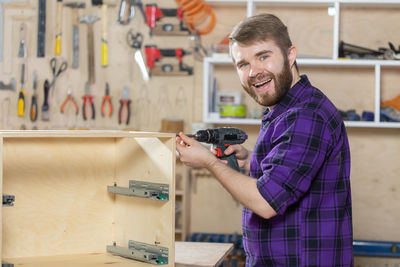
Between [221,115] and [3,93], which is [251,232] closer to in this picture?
[221,115]

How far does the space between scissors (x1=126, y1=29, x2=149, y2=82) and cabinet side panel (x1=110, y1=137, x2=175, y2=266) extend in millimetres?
1946

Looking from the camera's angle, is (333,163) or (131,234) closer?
(333,163)

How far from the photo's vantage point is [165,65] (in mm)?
4125

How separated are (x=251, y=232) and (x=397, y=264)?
2.41 metres

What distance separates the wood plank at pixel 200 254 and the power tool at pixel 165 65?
1777 millimetres

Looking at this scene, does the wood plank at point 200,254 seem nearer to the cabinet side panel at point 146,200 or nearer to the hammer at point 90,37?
the cabinet side panel at point 146,200

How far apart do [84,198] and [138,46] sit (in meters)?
2.10

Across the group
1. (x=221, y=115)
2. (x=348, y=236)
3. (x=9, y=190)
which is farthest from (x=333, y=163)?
(x=221, y=115)

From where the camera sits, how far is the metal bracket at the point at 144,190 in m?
1.98

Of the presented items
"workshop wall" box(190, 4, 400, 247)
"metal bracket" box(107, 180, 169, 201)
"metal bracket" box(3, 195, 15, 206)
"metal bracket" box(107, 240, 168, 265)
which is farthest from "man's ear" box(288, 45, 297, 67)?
"workshop wall" box(190, 4, 400, 247)

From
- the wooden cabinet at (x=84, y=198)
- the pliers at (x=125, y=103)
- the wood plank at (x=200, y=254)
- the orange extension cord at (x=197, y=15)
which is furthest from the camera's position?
the pliers at (x=125, y=103)

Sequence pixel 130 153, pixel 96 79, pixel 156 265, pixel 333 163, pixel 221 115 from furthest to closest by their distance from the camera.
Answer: pixel 96 79 < pixel 221 115 < pixel 130 153 < pixel 156 265 < pixel 333 163

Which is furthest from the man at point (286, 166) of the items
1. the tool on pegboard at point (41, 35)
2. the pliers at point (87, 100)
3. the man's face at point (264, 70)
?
the tool on pegboard at point (41, 35)

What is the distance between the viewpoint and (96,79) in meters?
4.21
